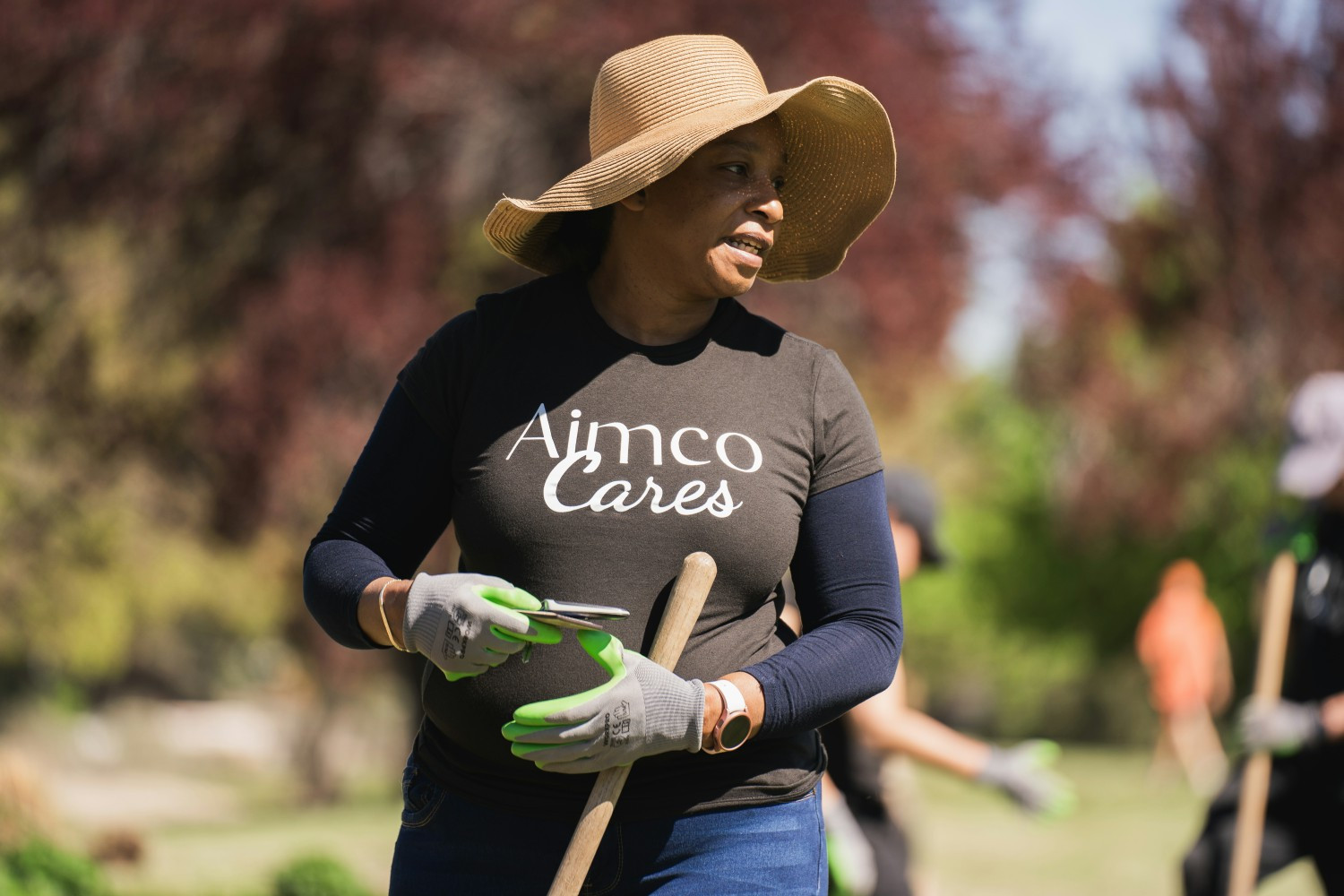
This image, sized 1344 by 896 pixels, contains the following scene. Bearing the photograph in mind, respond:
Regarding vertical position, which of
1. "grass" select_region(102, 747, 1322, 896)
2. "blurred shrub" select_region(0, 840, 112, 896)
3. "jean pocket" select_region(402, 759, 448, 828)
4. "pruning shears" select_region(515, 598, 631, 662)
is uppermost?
"pruning shears" select_region(515, 598, 631, 662)

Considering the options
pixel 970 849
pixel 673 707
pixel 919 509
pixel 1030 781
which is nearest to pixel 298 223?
pixel 970 849

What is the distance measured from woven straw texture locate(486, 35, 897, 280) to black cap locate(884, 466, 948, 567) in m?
1.70

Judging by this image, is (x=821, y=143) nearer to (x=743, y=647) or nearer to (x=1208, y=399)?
(x=743, y=647)

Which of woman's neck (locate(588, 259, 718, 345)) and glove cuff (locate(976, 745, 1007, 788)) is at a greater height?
woman's neck (locate(588, 259, 718, 345))

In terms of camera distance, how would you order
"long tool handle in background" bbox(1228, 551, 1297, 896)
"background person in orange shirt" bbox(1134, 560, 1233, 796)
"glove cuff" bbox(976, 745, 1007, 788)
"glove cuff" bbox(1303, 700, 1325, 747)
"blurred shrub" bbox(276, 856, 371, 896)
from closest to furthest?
"glove cuff" bbox(976, 745, 1007, 788), "glove cuff" bbox(1303, 700, 1325, 747), "long tool handle in background" bbox(1228, 551, 1297, 896), "blurred shrub" bbox(276, 856, 371, 896), "background person in orange shirt" bbox(1134, 560, 1233, 796)

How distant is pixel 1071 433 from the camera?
→ 17594 mm

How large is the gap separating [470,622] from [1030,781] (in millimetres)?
2290

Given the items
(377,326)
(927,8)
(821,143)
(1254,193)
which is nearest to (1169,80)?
(1254,193)

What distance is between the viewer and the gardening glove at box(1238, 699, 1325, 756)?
4141mm

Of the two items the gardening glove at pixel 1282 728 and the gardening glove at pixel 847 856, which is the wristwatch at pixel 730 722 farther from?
the gardening glove at pixel 1282 728

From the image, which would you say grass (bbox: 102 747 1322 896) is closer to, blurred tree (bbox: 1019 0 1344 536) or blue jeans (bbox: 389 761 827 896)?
blue jeans (bbox: 389 761 827 896)

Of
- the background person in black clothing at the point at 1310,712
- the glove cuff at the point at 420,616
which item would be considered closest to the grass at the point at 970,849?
the background person in black clothing at the point at 1310,712

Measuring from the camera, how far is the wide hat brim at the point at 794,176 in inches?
86.4

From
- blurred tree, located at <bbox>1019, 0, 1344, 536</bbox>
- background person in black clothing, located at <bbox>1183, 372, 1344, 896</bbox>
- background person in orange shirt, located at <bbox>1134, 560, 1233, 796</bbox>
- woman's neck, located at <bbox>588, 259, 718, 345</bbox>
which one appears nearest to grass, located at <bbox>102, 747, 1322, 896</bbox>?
background person in black clothing, located at <bbox>1183, 372, 1344, 896</bbox>
